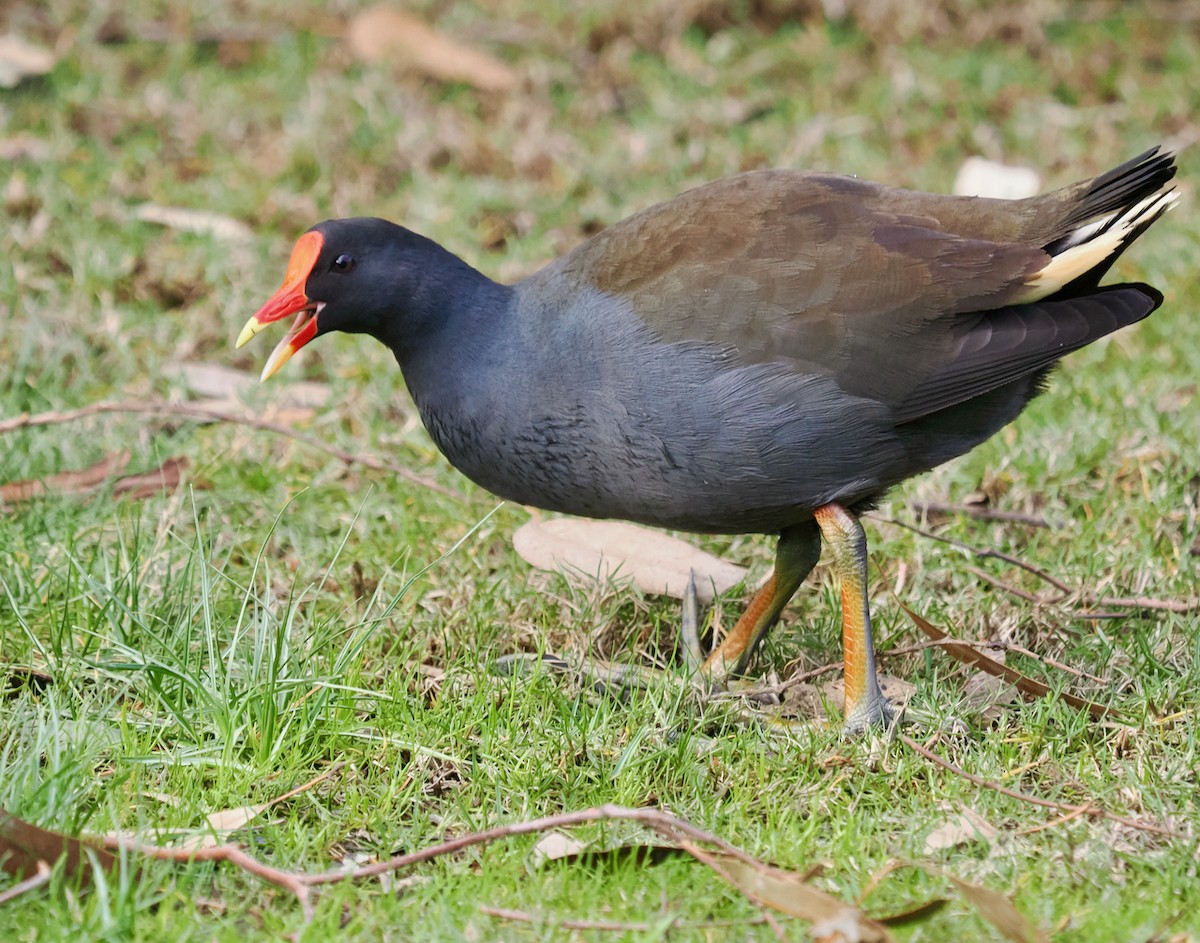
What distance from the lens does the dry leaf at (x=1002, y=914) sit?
2406 mm

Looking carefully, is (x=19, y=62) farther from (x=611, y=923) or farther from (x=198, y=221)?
(x=611, y=923)

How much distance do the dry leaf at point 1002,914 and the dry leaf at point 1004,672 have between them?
0.91 meters

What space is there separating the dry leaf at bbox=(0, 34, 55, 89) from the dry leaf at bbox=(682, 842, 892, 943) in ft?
17.3

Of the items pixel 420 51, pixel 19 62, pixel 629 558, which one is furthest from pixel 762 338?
pixel 19 62

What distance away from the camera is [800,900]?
245cm

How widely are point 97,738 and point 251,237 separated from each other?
306 centimetres

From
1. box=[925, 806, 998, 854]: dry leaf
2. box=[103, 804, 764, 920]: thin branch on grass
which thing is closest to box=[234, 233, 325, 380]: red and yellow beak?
box=[103, 804, 764, 920]: thin branch on grass

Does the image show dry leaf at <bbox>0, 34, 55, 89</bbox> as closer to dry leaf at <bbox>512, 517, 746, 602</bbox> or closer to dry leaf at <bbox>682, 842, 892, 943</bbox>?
dry leaf at <bbox>512, 517, 746, 602</bbox>

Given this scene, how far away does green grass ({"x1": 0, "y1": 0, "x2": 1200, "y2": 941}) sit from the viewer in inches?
110

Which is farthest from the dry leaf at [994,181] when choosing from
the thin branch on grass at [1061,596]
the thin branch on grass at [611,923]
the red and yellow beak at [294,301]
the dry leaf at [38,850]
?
the dry leaf at [38,850]

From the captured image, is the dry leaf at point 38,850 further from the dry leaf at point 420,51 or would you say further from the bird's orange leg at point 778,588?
the dry leaf at point 420,51

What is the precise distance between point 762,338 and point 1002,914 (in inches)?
53.0

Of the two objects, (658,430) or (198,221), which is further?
(198,221)

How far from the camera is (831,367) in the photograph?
10.7ft
